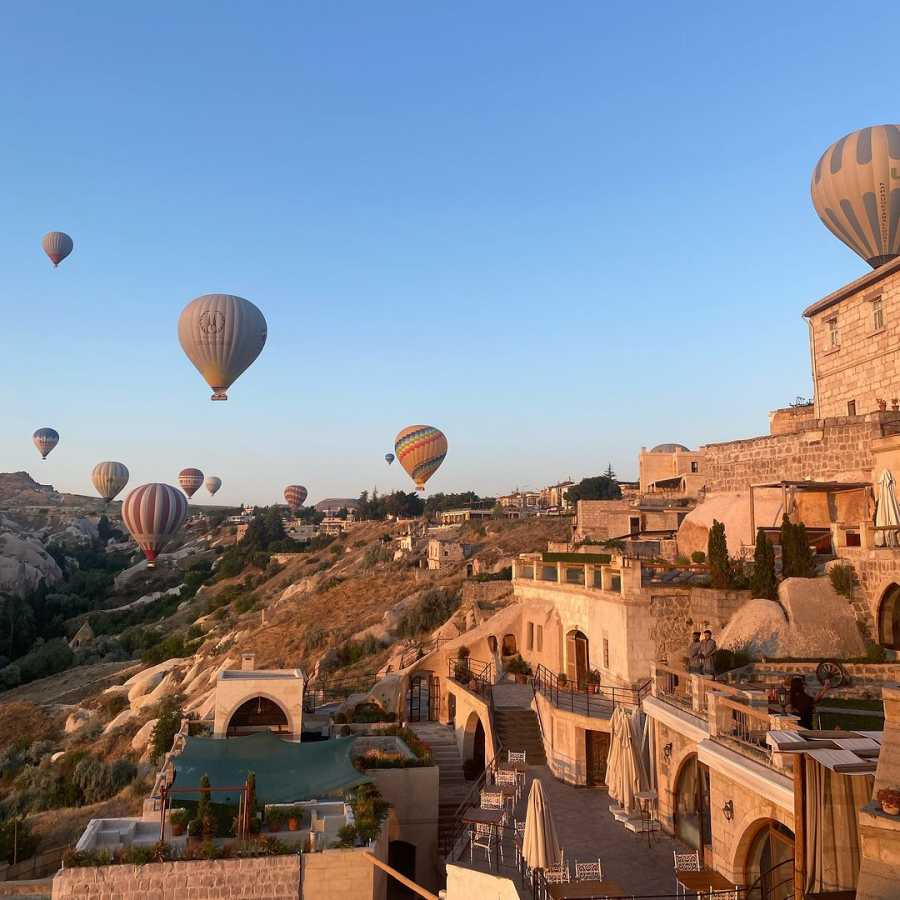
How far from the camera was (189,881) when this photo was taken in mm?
14008

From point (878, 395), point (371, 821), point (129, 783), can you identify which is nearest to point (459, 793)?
point (371, 821)

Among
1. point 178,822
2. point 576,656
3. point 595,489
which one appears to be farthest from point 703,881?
point 595,489

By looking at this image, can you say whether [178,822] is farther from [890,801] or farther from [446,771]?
[890,801]

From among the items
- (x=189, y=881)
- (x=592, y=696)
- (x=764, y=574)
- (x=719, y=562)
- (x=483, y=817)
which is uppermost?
(x=719, y=562)

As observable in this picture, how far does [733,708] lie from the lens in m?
11.7

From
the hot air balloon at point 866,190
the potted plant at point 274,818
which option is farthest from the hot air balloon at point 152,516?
the hot air balloon at point 866,190

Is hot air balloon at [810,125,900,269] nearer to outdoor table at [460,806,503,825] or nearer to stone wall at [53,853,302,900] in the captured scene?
outdoor table at [460,806,503,825]

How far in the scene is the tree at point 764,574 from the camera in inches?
715

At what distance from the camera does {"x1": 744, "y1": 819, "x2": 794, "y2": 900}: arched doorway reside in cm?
996

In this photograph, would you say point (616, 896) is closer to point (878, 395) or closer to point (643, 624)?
point (643, 624)

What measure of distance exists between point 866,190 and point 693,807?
21.9m

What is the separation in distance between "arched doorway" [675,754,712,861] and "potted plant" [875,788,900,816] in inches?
305

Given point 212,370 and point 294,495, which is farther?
point 294,495

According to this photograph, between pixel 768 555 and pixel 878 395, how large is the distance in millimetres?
10061
